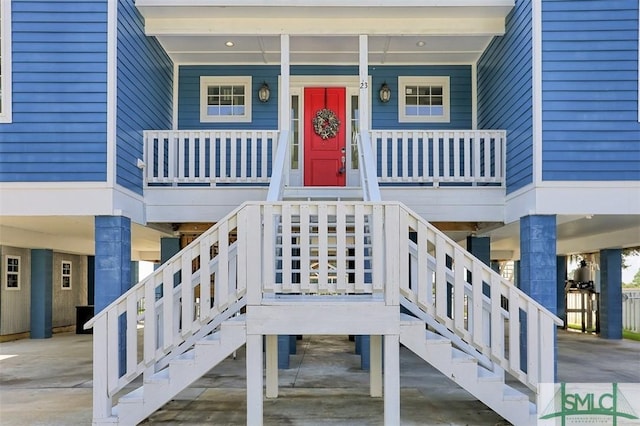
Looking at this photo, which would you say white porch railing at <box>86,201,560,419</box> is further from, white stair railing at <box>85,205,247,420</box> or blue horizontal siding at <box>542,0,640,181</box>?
blue horizontal siding at <box>542,0,640,181</box>

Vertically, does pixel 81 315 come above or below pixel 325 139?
below

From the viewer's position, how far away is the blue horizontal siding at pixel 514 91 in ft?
21.1

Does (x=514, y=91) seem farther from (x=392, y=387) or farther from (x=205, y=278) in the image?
(x=205, y=278)

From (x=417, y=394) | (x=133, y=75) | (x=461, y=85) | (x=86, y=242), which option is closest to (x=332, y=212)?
(x=417, y=394)

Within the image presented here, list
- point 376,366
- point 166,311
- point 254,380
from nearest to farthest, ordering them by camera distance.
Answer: point 254,380, point 166,311, point 376,366

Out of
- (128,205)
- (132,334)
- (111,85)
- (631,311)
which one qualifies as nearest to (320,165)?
(128,205)

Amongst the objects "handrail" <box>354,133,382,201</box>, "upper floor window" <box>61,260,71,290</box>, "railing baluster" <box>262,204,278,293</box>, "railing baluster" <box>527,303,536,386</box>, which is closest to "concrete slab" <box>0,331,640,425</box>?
"railing baluster" <box>527,303,536,386</box>

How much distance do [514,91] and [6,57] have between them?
6265mm

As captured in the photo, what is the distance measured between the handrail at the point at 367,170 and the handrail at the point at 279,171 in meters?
0.99

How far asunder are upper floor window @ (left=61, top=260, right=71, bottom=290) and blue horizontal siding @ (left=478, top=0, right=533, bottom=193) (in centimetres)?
1155

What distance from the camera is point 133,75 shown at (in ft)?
22.6

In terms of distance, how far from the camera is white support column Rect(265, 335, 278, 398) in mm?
6031

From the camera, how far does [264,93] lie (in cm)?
887

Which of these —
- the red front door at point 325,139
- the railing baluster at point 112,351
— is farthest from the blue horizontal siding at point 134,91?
the red front door at point 325,139
